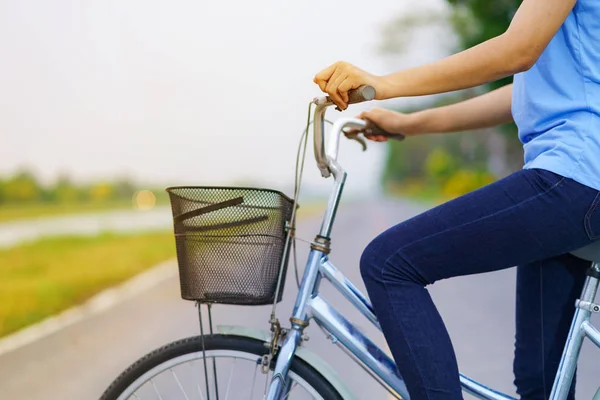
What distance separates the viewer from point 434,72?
4.42 feet

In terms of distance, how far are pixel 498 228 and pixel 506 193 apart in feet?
0.22

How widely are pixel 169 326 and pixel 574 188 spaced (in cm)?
338

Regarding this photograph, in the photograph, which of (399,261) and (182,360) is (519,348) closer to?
(399,261)

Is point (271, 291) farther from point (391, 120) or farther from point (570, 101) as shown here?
Answer: point (570, 101)

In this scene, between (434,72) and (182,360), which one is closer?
(434,72)

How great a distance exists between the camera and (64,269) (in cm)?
788

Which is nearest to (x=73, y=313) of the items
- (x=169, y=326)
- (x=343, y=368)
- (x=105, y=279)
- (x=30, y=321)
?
(x=30, y=321)

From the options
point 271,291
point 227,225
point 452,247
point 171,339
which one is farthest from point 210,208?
point 171,339

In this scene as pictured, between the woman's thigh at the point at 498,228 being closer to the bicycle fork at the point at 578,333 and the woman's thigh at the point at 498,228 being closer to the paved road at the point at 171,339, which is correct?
the bicycle fork at the point at 578,333

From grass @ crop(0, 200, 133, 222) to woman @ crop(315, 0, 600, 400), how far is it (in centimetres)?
1235

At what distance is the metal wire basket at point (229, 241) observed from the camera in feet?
4.95

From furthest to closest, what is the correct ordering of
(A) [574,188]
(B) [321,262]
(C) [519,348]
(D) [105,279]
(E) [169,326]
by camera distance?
(D) [105,279], (E) [169,326], (C) [519,348], (B) [321,262], (A) [574,188]

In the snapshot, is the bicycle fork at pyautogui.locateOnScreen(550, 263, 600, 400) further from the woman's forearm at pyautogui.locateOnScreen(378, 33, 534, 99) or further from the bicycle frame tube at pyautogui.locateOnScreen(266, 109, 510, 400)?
the woman's forearm at pyautogui.locateOnScreen(378, 33, 534, 99)

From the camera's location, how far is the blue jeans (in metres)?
1.34
